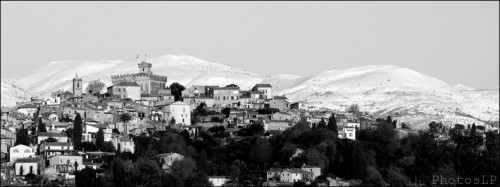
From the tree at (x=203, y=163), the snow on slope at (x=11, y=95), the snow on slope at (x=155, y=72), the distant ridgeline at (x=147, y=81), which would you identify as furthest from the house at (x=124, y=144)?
the snow on slope at (x=155, y=72)

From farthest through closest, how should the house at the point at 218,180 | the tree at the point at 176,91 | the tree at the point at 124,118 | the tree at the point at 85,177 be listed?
the tree at the point at 176,91 → the tree at the point at 124,118 → the house at the point at 218,180 → the tree at the point at 85,177

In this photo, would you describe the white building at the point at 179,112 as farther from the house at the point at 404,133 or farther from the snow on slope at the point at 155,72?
the snow on slope at the point at 155,72

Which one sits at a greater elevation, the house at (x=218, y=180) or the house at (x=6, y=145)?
the house at (x=6, y=145)

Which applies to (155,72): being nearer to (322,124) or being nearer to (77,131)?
(322,124)

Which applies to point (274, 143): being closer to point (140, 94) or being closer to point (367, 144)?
point (367, 144)

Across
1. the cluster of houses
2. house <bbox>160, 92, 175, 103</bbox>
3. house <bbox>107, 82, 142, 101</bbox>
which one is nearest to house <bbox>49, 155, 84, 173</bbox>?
the cluster of houses

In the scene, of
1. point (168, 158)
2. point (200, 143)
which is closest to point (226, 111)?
point (200, 143)

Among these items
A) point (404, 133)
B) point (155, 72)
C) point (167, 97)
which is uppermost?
point (155, 72)
